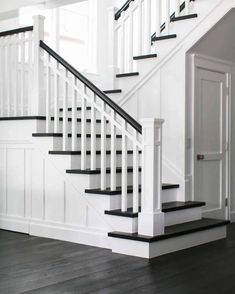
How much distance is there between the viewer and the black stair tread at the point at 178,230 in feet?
14.5

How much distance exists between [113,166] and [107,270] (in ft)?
3.84

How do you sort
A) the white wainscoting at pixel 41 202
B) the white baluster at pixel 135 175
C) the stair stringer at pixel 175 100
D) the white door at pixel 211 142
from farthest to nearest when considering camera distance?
the white door at pixel 211 142, the stair stringer at pixel 175 100, the white wainscoting at pixel 41 202, the white baluster at pixel 135 175

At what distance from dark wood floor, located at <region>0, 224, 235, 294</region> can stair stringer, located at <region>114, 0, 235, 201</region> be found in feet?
3.36

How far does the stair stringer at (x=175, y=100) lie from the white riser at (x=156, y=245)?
0.71 m

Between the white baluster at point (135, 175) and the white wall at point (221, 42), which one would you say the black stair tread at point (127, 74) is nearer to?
the white wall at point (221, 42)

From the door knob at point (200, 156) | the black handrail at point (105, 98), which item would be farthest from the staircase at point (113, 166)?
the door knob at point (200, 156)

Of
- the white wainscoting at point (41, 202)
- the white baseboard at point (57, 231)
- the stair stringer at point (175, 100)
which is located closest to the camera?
the white baseboard at point (57, 231)

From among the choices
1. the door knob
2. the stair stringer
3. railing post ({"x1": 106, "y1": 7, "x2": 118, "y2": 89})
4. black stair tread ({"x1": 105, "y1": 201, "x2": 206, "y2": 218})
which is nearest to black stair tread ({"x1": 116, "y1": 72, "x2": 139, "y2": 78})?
railing post ({"x1": 106, "y1": 7, "x2": 118, "y2": 89})

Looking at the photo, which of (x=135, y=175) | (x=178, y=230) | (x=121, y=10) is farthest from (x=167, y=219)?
(x=121, y=10)

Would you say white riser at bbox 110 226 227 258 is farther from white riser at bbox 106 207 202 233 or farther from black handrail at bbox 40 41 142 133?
black handrail at bbox 40 41 142 133

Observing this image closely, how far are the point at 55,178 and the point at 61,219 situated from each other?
1.44ft

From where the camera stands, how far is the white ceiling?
5.56m

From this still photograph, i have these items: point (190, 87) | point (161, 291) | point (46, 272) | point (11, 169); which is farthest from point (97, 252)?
point (190, 87)

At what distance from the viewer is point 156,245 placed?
446 cm
